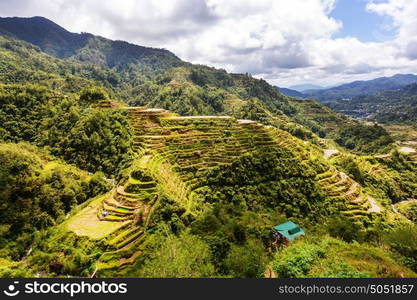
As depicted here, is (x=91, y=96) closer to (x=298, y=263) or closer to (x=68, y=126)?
(x=68, y=126)

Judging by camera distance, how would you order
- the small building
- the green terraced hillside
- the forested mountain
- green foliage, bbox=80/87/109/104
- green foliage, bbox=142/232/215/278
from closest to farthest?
green foliage, bbox=142/232/215/278, the forested mountain, the green terraced hillside, the small building, green foliage, bbox=80/87/109/104

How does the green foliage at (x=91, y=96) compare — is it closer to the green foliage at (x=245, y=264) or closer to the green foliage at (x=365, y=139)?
the green foliage at (x=245, y=264)

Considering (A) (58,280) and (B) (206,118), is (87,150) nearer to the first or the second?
(B) (206,118)

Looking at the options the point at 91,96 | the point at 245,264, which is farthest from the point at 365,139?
the point at 245,264

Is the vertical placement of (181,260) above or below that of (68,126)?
below

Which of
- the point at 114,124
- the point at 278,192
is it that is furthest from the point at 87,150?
the point at 278,192

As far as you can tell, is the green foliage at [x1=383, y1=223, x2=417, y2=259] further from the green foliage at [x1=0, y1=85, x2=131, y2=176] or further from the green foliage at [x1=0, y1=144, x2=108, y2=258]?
the green foliage at [x1=0, y1=85, x2=131, y2=176]

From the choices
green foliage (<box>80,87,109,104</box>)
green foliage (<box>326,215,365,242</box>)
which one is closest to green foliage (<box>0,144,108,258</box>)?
green foliage (<box>80,87,109,104</box>)

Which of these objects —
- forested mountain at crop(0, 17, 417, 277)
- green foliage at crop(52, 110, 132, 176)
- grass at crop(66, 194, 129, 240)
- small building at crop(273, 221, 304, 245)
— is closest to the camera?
forested mountain at crop(0, 17, 417, 277)

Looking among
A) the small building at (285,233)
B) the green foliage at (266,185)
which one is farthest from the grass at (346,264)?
the green foliage at (266,185)
